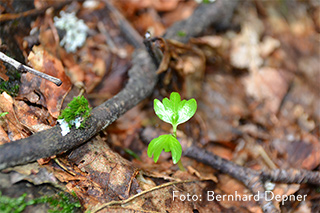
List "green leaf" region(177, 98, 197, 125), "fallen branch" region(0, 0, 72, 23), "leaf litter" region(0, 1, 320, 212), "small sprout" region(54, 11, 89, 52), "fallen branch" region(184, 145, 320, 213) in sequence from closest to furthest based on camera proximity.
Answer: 1. "leaf litter" region(0, 1, 320, 212)
2. "green leaf" region(177, 98, 197, 125)
3. "fallen branch" region(184, 145, 320, 213)
4. "fallen branch" region(0, 0, 72, 23)
5. "small sprout" region(54, 11, 89, 52)

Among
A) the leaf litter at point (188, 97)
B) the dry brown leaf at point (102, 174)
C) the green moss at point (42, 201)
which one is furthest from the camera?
the leaf litter at point (188, 97)

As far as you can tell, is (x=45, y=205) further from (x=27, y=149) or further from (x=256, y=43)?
(x=256, y=43)

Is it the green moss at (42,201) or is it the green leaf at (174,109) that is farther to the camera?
the green leaf at (174,109)

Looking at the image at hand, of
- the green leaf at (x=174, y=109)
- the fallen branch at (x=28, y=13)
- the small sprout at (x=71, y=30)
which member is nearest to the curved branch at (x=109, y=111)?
the green leaf at (x=174, y=109)

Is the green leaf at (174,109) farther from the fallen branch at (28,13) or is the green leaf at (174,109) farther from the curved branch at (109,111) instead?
the fallen branch at (28,13)

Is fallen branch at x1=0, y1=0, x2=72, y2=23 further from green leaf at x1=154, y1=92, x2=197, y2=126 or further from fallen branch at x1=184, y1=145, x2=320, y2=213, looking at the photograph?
fallen branch at x1=184, y1=145, x2=320, y2=213

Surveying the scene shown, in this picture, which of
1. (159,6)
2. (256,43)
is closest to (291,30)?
(256,43)

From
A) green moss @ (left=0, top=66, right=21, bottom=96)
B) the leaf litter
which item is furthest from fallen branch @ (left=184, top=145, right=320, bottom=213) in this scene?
green moss @ (left=0, top=66, right=21, bottom=96)
